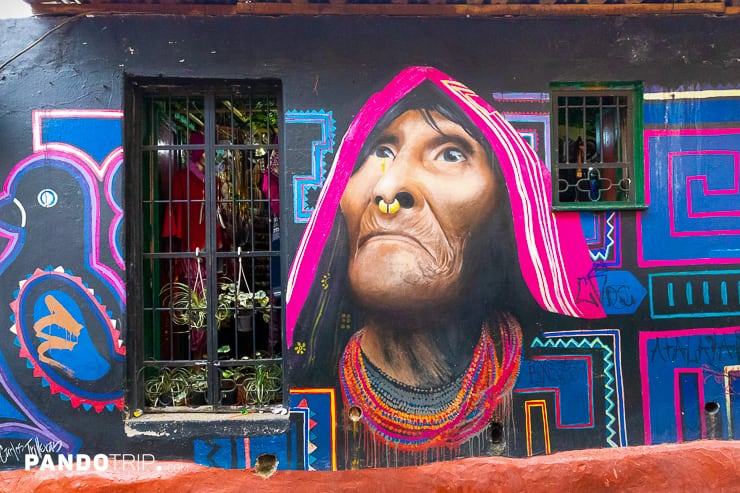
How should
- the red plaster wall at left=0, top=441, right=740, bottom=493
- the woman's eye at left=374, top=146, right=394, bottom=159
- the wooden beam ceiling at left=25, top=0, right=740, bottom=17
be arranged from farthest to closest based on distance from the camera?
the woman's eye at left=374, top=146, right=394, bottom=159 < the wooden beam ceiling at left=25, top=0, right=740, bottom=17 < the red plaster wall at left=0, top=441, right=740, bottom=493

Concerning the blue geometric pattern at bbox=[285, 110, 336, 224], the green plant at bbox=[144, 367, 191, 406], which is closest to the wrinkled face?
the blue geometric pattern at bbox=[285, 110, 336, 224]

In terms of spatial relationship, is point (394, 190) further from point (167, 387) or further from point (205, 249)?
point (167, 387)

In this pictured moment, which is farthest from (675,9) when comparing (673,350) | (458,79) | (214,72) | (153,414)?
(153,414)

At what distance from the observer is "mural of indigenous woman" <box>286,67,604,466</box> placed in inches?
163

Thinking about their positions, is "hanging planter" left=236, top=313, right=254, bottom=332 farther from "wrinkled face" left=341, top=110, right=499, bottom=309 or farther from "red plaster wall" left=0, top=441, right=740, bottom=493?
"red plaster wall" left=0, top=441, right=740, bottom=493

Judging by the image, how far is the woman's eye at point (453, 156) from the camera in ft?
14.0

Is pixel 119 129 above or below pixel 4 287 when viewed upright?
above

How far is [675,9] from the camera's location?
4324mm

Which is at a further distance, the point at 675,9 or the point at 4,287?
the point at 675,9

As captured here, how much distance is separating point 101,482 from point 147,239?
190 cm

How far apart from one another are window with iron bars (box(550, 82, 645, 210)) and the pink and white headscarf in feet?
0.61

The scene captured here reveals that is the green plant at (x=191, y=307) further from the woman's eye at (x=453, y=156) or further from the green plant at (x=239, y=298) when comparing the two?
the woman's eye at (x=453, y=156)

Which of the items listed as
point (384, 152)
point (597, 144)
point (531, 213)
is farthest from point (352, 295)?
point (597, 144)

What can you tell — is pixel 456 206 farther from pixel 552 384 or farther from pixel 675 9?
pixel 675 9
